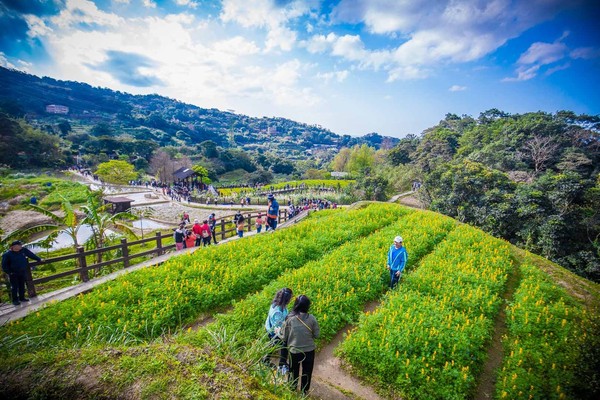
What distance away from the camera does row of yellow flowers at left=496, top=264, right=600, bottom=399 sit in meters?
4.88

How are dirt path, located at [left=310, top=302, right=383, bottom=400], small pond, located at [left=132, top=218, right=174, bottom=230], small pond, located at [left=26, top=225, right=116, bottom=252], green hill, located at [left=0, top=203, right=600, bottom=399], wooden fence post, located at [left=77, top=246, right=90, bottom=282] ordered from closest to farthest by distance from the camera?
green hill, located at [left=0, top=203, right=600, bottom=399] → dirt path, located at [left=310, top=302, right=383, bottom=400] → wooden fence post, located at [left=77, top=246, right=90, bottom=282] → small pond, located at [left=26, top=225, right=116, bottom=252] → small pond, located at [left=132, top=218, right=174, bottom=230]

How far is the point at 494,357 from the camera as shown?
6.15 m

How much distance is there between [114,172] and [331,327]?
168 feet

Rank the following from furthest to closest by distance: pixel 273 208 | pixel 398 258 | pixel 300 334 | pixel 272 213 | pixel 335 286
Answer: pixel 272 213, pixel 273 208, pixel 398 258, pixel 335 286, pixel 300 334

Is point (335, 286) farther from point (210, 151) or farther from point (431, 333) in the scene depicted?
point (210, 151)

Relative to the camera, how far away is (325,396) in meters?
4.90

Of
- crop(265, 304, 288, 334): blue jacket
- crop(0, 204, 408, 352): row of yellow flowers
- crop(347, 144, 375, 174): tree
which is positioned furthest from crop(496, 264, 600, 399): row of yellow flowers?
crop(347, 144, 375, 174): tree

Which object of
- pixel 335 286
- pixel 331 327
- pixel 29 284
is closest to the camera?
Result: pixel 331 327

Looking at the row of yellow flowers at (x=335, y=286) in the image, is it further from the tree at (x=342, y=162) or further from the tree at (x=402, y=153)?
the tree at (x=342, y=162)

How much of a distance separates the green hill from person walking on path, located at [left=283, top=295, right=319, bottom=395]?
1.85ft

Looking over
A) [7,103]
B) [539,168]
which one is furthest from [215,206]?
[7,103]

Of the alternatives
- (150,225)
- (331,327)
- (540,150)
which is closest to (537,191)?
(540,150)

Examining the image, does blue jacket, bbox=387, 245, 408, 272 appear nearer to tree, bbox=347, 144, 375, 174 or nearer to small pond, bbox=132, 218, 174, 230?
small pond, bbox=132, 218, 174, 230

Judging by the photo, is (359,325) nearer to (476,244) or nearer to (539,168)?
(476,244)
